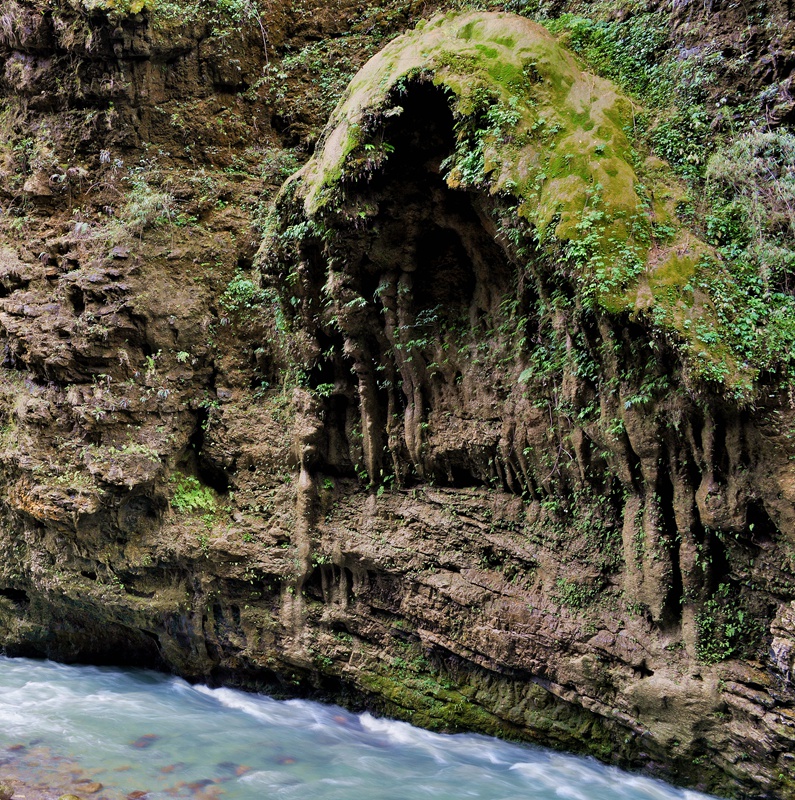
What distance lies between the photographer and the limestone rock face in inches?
235

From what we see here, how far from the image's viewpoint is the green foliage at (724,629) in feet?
19.2

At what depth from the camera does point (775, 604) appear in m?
5.71

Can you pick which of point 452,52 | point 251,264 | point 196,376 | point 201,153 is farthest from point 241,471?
point 452,52

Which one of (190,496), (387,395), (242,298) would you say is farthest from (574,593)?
(242,298)

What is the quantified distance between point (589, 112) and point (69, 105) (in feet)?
28.7

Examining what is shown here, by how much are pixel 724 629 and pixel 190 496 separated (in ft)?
23.1

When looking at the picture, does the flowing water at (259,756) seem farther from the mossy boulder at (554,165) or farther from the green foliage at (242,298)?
the green foliage at (242,298)

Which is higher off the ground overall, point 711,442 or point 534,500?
point 711,442

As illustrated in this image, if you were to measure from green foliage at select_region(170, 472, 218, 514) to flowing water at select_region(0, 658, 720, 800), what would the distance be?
8.75 feet

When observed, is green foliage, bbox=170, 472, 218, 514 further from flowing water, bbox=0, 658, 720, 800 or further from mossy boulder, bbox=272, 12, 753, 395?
mossy boulder, bbox=272, 12, 753, 395

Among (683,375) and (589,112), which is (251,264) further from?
(683,375)

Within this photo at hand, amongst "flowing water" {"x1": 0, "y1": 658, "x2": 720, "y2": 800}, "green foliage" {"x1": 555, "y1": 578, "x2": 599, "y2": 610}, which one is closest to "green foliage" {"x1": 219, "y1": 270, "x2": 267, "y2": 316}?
"flowing water" {"x1": 0, "y1": 658, "x2": 720, "y2": 800}

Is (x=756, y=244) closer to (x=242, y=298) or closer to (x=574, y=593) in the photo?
(x=574, y=593)

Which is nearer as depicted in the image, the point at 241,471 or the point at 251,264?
the point at 241,471
